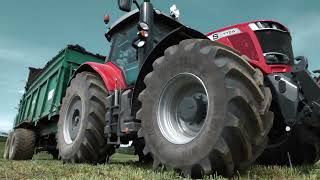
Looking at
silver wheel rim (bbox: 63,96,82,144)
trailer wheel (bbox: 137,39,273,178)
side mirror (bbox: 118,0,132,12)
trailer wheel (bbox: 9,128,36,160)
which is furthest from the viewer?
trailer wheel (bbox: 9,128,36,160)

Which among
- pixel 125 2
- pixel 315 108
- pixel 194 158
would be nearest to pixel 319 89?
pixel 315 108

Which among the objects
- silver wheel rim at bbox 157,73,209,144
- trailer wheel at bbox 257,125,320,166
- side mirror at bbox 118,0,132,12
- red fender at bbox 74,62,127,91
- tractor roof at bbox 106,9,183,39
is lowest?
trailer wheel at bbox 257,125,320,166

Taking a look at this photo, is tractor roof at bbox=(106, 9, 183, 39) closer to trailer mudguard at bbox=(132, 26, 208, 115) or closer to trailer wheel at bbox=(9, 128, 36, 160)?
trailer mudguard at bbox=(132, 26, 208, 115)

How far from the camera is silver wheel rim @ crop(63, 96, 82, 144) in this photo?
236 inches

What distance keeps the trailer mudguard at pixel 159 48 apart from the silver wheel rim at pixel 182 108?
2.11ft

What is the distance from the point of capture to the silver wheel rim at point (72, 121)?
6.00 m

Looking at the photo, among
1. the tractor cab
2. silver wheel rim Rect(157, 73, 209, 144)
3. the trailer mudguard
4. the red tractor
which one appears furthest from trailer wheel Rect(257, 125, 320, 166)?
the tractor cab

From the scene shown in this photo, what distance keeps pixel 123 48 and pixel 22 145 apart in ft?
15.6

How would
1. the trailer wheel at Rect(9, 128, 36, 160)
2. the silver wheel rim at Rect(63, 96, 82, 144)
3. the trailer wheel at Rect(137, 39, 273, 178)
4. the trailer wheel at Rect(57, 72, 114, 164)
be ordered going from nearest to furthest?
the trailer wheel at Rect(137, 39, 273, 178) → the trailer wheel at Rect(57, 72, 114, 164) → the silver wheel rim at Rect(63, 96, 82, 144) → the trailer wheel at Rect(9, 128, 36, 160)

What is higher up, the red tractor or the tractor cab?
the tractor cab

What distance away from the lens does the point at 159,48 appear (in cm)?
434

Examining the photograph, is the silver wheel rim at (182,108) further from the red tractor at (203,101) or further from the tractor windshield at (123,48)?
the tractor windshield at (123,48)

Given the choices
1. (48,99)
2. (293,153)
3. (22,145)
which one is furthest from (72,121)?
(22,145)

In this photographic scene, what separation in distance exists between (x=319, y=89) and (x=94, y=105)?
311 centimetres
